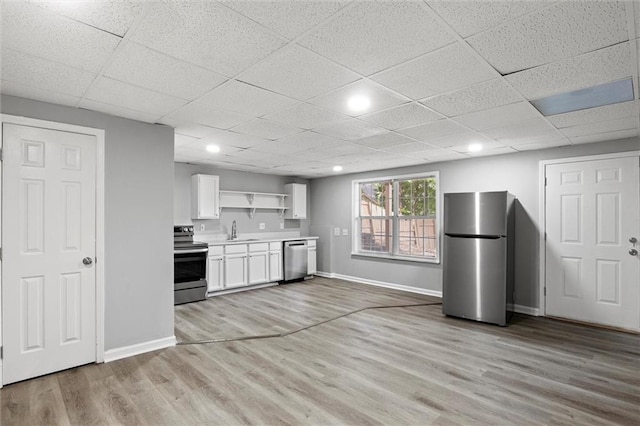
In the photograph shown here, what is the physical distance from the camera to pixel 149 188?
10.8 feet

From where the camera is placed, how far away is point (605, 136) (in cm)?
385

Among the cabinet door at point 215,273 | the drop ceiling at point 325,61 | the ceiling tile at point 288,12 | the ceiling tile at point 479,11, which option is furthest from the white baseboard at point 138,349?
the ceiling tile at point 479,11

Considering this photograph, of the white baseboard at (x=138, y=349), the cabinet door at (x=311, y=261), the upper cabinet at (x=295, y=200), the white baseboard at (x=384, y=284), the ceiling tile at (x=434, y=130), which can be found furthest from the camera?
the upper cabinet at (x=295, y=200)

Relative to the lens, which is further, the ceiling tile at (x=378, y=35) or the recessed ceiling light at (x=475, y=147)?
the recessed ceiling light at (x=475, y=147)

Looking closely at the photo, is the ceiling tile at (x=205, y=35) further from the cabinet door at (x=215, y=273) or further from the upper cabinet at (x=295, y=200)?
the upper cabinet at (x=295, y=200)

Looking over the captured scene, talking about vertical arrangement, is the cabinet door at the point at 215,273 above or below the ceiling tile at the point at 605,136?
below

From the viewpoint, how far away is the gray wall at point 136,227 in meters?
3.07

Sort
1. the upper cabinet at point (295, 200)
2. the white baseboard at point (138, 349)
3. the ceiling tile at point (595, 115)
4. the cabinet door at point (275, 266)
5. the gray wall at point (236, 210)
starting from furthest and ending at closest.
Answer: the upper cabinet at point (295, 200) < the cabinet door at point (275, 266) < the gray wall at point (236, 210) < the white baseboard at point (138, 349) < the ceiling tile at point (595, 115)

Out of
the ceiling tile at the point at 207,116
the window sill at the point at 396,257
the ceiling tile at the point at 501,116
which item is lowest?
the window sill at the point at 396,257

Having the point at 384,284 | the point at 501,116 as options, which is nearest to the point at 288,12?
the point at 501,116

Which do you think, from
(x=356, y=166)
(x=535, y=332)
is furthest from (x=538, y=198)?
(x=356, y=166)

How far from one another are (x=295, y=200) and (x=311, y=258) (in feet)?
4.37

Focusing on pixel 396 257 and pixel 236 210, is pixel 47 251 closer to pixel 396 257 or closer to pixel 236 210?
pixel 236 210

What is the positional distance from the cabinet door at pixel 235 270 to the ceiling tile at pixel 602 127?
5.04m
